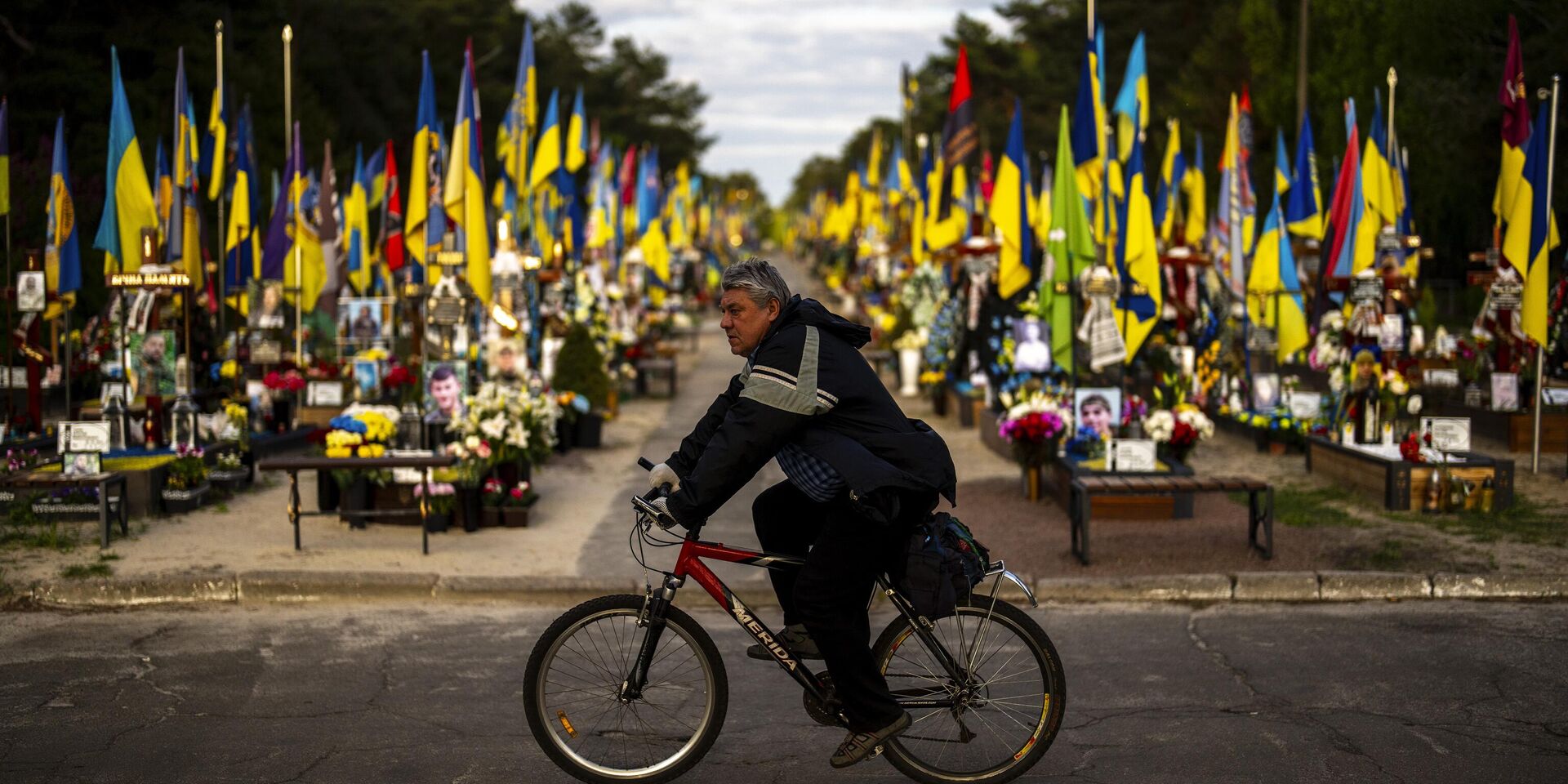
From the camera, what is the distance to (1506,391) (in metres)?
16.0

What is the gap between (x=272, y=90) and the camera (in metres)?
38.2

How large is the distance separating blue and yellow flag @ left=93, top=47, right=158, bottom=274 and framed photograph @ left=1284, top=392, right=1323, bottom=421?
1090 cm

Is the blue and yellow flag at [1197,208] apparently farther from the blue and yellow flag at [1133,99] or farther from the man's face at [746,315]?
the man's face at [746,315]

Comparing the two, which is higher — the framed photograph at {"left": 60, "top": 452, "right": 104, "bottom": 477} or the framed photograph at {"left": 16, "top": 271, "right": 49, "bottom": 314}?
the framed photograph at {"left": 16, "top": 271, "right": 49, "bottom": 314}

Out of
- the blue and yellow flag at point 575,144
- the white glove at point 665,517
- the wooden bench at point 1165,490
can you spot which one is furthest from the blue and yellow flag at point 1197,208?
the white glove at point 665,517

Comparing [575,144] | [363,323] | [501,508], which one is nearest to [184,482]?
[501,508]

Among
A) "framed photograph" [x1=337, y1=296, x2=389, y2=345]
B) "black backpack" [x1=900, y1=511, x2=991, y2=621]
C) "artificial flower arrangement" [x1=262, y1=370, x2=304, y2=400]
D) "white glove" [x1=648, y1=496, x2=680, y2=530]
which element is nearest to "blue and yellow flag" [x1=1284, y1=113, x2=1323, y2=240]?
"artificial flower arrangement" [x1=262, y1=370, x2=304, y2=400]

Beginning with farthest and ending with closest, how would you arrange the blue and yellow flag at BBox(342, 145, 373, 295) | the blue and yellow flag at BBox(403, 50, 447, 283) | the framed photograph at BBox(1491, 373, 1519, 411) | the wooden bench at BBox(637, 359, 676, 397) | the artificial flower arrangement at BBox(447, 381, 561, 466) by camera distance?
1. the blue and yellow flag at BBox(342, 145, 373, 295)
2. the wooden bench at BBox(637, 359, 676, 397)
3. the framed photograph at BBox(1491, 373, 1519, 411)
4. the blue and yellow flag at BBox(403, 50, 447, 283)
5. the artificial flower arrangement at BBox(447, 381, 561, 466)

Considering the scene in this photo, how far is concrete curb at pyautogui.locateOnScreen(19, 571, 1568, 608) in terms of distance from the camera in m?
8.89

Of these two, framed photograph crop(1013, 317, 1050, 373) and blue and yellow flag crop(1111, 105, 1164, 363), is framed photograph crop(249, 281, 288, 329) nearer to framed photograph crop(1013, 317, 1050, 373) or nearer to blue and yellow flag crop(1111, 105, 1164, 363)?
framed photograph crop(1013, 317, 1050, 373)

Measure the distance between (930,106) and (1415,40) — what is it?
55.1m

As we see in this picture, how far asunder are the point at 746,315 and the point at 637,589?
4257 mm

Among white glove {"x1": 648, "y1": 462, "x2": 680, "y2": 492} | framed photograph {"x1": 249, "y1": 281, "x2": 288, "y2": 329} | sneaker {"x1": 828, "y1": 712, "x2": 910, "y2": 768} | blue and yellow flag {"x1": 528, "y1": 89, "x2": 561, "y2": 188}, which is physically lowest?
sneaker {"x1": 828, "y1": 712, "x2": 910, "y2": 768}

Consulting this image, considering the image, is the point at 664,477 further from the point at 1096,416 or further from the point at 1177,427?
the point at 1096,416
